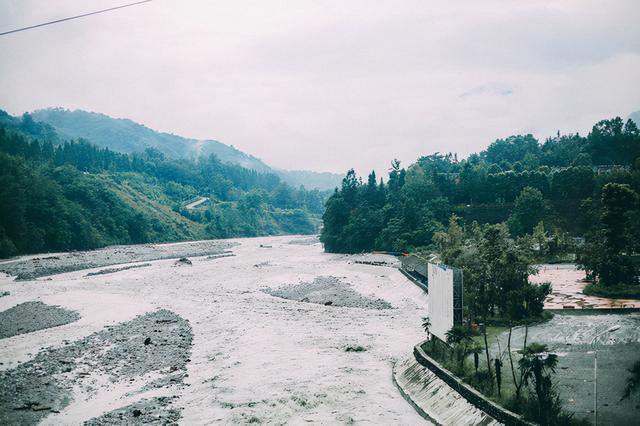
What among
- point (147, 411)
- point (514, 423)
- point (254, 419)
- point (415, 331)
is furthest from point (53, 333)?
point (514, 423)

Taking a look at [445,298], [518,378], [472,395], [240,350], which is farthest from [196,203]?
[472,395]

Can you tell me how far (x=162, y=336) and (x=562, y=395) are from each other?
22.9 meters

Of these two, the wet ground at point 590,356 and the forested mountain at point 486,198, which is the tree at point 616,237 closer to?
the wet ground at point 590,356

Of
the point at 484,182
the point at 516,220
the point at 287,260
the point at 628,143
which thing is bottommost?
the point at 287,260

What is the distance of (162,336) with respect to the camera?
30219 mm

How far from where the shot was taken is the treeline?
75931mm

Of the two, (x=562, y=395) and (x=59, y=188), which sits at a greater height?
(x=59, y=188)

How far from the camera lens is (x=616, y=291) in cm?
3300

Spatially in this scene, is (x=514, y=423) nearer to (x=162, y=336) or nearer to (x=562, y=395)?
(x=562, y=395)

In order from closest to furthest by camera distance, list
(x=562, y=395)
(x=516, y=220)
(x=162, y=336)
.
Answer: (x=562, y=395), (x=162, y=336), (x=516, y=220)

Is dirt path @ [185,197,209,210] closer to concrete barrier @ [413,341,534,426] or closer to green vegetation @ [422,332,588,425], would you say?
concrete barrier @ [413,341,534,426]

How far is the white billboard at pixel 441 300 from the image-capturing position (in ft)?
66.2

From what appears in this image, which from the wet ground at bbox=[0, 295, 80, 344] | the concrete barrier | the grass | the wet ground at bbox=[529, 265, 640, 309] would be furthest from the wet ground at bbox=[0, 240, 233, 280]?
the grass

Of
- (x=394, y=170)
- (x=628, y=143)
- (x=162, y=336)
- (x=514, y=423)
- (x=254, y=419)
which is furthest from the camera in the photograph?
(x=394, y=170)
